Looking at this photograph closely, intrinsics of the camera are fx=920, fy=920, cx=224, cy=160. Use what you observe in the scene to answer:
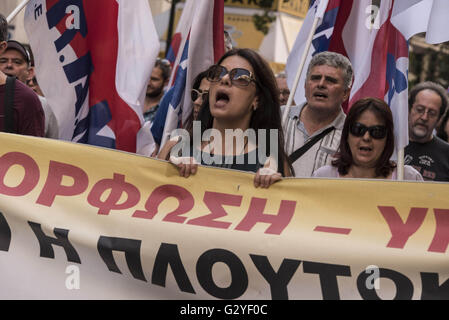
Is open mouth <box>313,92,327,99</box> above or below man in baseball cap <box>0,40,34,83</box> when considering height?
below

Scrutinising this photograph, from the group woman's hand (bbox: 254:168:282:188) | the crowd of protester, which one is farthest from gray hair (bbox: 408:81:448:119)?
woman's hand (bbox: 254:168:282:188)

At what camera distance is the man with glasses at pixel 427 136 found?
6.47m

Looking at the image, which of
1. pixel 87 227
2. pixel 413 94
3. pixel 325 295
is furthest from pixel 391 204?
pixel 413 94

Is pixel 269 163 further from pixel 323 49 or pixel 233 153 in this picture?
pixel 323 49

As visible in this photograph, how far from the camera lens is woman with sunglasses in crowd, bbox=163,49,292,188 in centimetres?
448

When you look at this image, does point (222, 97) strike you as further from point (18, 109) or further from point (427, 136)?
point (427, 136)

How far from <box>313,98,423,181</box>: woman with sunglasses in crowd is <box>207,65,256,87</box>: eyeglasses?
700mm

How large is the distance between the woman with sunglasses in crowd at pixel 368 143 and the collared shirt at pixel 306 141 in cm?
34

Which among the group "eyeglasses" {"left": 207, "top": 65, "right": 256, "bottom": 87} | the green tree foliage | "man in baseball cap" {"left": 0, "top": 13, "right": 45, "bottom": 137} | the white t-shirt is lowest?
the white t-shirt

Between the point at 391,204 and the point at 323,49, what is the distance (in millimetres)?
2807

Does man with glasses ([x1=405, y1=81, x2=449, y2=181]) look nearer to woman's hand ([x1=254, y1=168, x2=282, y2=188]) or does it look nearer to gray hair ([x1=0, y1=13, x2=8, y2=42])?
woman's hand ([x1=254, y1=168, x2=282, y2=188])

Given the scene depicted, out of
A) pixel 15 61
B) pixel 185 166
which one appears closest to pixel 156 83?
pixel 15 61

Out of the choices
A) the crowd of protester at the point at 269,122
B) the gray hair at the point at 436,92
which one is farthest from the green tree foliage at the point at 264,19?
the crowd of protester at the point at 269,122

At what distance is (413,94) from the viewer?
Result: 296 inches
